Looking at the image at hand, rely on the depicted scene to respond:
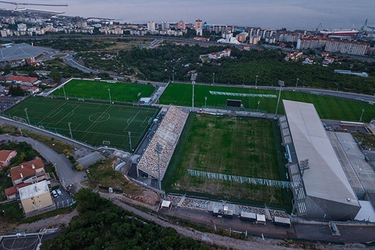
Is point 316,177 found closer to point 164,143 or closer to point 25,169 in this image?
point 164,143

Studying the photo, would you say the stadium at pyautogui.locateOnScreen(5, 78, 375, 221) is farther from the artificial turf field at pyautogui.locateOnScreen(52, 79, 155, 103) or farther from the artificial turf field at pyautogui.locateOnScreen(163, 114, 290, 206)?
the artificial turf field at pyautogui.locateOnScreen(52, 79, 155, 103)

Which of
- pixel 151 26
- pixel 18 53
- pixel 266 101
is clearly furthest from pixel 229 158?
pixel 151 26

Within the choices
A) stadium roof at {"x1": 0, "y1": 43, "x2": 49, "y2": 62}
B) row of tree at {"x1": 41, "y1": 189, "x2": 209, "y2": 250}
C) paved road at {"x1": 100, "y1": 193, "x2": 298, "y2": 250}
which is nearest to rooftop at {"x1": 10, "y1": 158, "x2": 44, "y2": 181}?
row of tree at {"x1": 41, "y1": 189, "x2": 209, "y2": 250}

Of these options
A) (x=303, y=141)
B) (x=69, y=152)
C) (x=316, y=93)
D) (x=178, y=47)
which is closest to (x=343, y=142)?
(x=303, y=141)

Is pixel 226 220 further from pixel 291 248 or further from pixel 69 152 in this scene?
pixel 69 152

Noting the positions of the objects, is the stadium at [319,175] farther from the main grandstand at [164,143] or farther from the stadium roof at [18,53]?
the stadium roof at [18,53]

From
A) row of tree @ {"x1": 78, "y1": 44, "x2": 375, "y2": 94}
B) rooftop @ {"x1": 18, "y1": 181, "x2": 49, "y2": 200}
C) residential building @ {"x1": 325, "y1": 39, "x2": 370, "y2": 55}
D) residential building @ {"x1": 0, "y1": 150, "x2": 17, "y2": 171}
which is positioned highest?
residential building @ {"x1": 325, "y1": 39, "x2": 370, "y2": 55}
